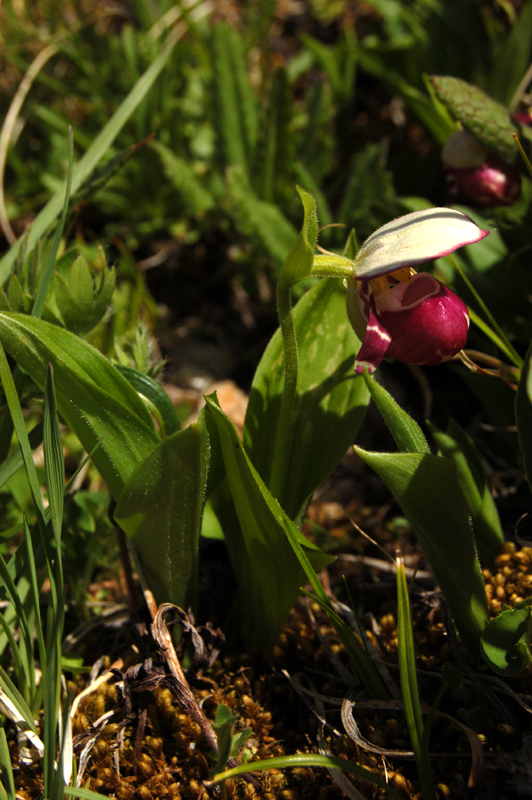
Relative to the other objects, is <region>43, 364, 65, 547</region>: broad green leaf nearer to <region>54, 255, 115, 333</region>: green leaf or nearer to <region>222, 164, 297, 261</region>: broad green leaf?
<region>54, 255, 115, 333</region>: green leaf

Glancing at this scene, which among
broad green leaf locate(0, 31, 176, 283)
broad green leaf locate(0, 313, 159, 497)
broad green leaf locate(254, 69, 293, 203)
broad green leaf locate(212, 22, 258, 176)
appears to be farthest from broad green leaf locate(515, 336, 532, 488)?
broad green leaf locate(212, 22, 258, 176)

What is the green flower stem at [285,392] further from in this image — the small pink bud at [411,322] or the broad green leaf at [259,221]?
the broad green leaf at [259,221]

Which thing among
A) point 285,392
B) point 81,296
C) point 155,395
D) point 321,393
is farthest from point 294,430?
point 81,296

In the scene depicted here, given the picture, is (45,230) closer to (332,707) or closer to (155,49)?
(332,707)

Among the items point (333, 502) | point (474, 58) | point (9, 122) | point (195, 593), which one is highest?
point (9, 122)

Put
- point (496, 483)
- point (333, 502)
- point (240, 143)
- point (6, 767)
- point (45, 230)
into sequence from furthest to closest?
point (240, 143)
point (333, 502)
point (496, 483)
point (45, 230)
point (6, 767)

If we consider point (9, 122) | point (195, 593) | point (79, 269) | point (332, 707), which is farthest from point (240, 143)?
point (332, 707)

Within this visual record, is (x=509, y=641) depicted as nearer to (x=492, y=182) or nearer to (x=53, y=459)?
(x=53, y=459)
